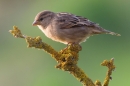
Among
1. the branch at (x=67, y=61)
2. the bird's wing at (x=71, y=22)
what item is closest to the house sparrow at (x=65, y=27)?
the bird's wing at (x=71, y=22)

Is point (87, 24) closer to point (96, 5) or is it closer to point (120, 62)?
point (120, 62)

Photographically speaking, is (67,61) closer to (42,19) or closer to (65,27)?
(65,27)

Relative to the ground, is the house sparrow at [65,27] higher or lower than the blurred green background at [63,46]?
lower

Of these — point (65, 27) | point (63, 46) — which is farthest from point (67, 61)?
point (63, 46)

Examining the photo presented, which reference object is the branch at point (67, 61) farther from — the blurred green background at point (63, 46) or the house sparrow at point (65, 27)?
the blurred green background at point (63, 46)

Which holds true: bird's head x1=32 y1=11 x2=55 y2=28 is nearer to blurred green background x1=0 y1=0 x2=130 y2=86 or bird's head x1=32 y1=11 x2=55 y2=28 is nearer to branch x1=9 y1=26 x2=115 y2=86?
branch x1=9 y1=26 x2=115 y2=86
